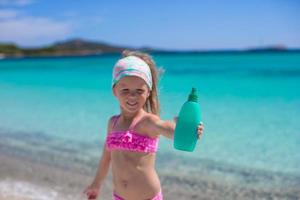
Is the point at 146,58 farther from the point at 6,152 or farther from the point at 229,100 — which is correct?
the point at 229,100

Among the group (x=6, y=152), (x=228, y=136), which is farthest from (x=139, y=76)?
(x=228, y=136)

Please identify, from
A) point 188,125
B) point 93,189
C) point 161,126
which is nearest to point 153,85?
point 161,126

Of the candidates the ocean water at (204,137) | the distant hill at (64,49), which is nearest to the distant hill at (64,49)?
the distant hill at (64,49)

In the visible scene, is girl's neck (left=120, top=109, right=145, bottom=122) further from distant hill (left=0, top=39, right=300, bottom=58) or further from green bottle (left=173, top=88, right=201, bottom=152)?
distant hill (left=0, top=39, right=300, bottom=58)

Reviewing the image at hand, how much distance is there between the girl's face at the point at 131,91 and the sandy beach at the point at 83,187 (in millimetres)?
2210

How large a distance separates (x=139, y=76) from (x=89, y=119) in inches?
297

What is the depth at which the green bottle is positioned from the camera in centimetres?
211

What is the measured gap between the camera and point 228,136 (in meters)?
7.62

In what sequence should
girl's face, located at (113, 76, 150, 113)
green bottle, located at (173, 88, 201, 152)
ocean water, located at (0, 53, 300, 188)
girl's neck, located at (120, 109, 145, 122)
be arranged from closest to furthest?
1. green bottle, located at (173, 88, 201, 152)
2. girl's face, located at (113, 76, 150, 113)
3. girl's neck, located at (120, 109, 145, 122)
4. ocean water, located at (0, 53, 300, 188)

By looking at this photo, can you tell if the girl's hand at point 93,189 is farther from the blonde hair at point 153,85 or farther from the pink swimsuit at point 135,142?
the blonde hair at point 153,85

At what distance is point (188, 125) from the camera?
6.95ft

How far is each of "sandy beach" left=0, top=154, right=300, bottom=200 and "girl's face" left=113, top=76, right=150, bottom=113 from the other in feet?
7.25

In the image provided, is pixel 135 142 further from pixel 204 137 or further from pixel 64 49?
pixel 64 49

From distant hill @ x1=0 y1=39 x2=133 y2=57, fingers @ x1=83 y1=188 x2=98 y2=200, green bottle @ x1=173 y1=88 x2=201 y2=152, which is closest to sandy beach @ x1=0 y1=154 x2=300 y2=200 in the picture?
fingers @ x1=83 y1=188 x2=98 y2=200
